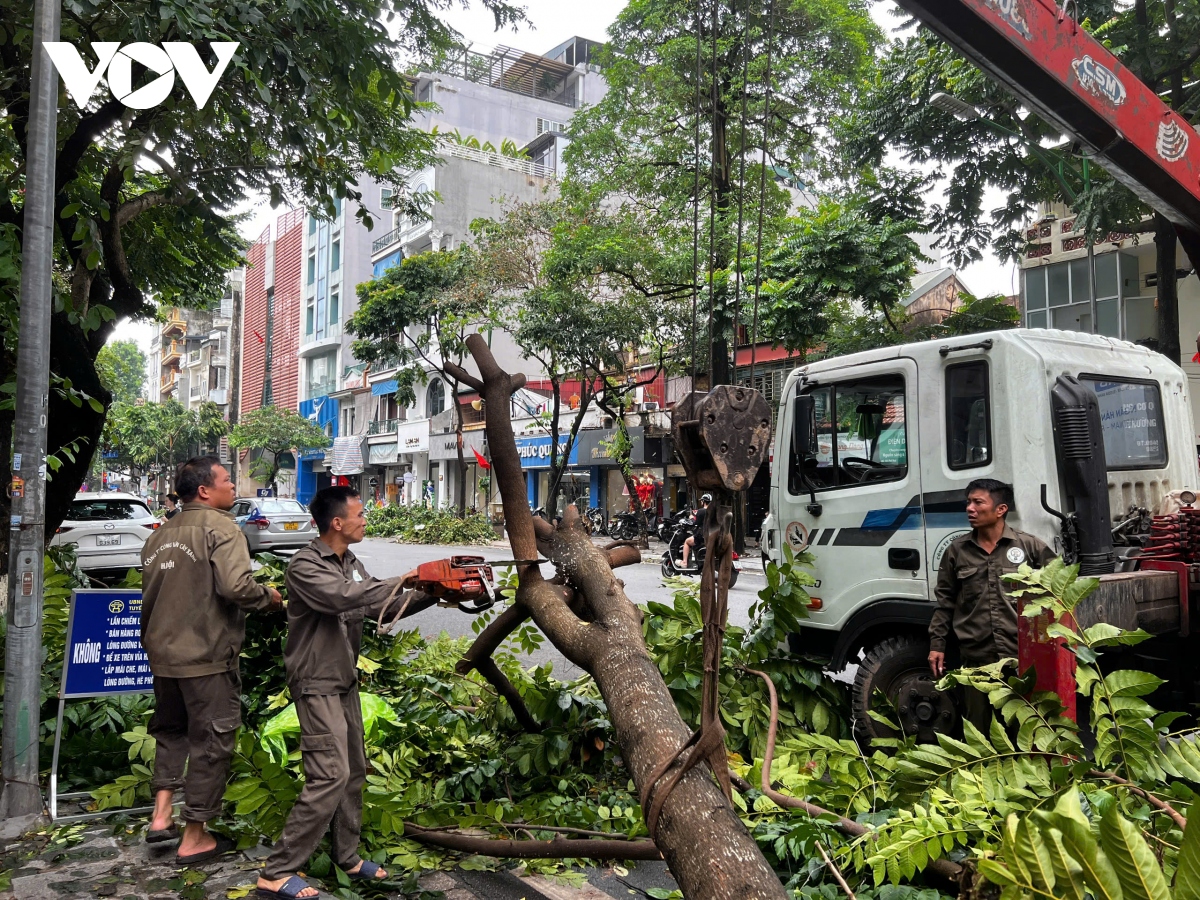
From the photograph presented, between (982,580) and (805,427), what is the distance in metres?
1.47

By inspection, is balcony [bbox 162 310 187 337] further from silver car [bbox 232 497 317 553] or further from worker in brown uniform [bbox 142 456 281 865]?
worker in brown uniform [bbox 142 456 281 865]

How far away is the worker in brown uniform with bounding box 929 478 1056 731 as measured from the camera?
4.20 metres

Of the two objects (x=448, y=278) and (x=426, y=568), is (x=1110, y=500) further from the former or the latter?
(x=448, y=278)

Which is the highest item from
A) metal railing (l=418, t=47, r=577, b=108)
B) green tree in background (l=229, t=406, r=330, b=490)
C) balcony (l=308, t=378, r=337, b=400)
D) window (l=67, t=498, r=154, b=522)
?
metal railing (l=418, t=47, r=577, b=108)

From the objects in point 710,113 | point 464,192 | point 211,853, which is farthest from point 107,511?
point 464,192

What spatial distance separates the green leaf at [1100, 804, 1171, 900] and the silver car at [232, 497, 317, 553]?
18.5 meters

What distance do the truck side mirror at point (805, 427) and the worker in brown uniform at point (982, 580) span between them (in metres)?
1.12

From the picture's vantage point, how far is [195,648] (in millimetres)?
3850

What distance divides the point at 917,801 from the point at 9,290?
5.31 meters

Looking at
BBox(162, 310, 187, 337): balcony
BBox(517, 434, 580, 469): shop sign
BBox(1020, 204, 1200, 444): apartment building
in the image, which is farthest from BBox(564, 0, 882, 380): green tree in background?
BBox(162, 310, 187, 337): balcony

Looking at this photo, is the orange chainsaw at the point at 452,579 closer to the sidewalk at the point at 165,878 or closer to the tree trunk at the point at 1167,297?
the sidewalk at the point at 165,878

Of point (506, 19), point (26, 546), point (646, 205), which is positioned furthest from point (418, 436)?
point (26, 546)

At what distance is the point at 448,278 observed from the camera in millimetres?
26094

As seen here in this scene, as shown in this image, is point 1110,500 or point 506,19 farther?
point 506,19
